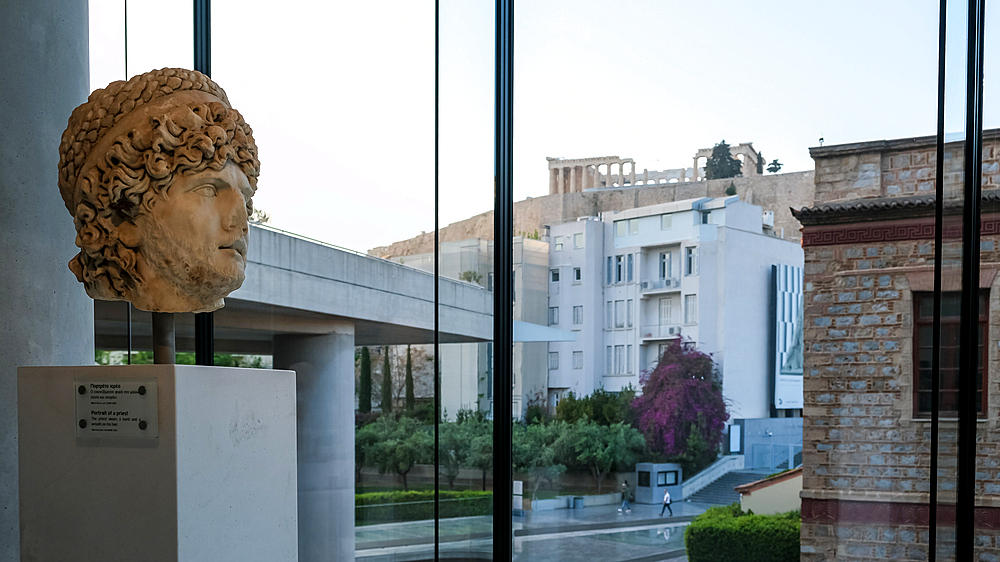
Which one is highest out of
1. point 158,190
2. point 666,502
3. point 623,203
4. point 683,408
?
point 623,203

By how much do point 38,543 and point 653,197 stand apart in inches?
99.0

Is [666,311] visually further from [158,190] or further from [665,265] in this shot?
[158,190]

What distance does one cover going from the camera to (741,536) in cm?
336

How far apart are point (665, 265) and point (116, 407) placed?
90.2 inches

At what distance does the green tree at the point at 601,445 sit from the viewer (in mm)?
3543

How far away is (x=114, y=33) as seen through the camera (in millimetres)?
4387

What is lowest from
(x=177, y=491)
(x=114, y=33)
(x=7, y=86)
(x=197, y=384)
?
(x=177, y=491)

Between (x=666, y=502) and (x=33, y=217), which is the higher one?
(x=33, y=217)

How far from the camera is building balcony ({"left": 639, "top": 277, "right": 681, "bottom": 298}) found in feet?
11.6

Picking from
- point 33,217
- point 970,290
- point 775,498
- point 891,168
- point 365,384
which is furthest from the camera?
point 365,384

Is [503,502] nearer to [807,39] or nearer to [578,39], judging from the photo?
[578,39]

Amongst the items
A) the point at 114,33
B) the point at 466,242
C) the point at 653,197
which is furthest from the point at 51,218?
the point at 653,197

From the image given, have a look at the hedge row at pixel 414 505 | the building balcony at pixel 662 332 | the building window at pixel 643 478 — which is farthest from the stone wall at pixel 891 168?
the hedge row at pixel 414 505

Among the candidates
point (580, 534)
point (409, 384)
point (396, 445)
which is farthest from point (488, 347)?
point (580, 534)
